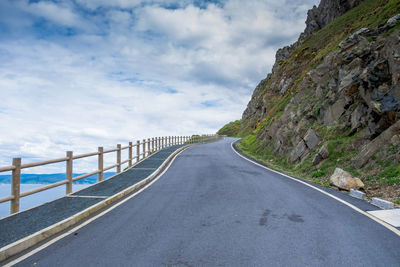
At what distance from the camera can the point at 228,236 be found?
5.40m

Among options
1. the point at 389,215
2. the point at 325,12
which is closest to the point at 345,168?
the point at 389,215

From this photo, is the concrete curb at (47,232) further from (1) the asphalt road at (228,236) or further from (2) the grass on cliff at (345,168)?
(2) the grass on cliff at (345,168)

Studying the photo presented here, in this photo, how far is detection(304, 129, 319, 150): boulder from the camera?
17167 mm

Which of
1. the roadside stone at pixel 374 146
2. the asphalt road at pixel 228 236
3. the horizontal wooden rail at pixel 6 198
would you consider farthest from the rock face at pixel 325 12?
the horizontal wooden rail at pixel 6 198

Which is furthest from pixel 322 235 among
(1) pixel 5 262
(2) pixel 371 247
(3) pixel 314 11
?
(3) pixel 314 11

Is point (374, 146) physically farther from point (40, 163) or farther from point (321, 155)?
point (40, 163)

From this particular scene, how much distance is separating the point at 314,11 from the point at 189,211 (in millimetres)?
59470

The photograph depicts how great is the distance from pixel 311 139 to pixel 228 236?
45.2 feet

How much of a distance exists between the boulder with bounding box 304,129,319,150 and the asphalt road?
8.79m

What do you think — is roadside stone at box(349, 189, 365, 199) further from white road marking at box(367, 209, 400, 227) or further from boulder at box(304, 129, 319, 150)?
boulder at box(304, 129, 319, 150)

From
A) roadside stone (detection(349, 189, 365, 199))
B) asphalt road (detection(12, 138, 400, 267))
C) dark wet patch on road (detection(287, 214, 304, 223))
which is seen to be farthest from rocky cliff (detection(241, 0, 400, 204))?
dark wet patch on road (detection(287, 214, 304, 223))

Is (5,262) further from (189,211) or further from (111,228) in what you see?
(189,211)

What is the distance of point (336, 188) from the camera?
34.5 ft

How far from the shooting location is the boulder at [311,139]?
17167 millimetres
